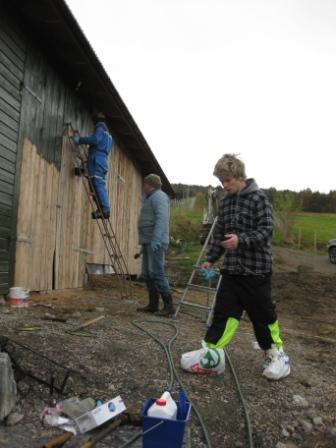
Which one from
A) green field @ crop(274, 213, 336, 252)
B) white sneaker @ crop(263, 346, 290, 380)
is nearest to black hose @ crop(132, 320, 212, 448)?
white sneaker @ crop(263, 346, 290, 380)

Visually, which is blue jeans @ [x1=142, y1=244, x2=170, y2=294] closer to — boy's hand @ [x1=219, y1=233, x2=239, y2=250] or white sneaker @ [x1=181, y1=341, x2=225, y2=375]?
white sneaker @ [x1=181, y1=341, x2=225, y2=375]

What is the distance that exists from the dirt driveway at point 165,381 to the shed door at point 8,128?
0.78 meters

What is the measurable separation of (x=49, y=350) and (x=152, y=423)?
1655 mm

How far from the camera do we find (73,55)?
700 cm

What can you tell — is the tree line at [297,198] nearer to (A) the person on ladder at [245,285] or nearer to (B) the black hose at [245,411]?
(A) the person on ladder at [245,285]

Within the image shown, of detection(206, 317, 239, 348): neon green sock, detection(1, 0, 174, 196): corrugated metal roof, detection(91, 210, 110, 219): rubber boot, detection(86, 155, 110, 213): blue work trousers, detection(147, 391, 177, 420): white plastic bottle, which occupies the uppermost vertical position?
detection(1, 0, 174, 196): corrugated metal roof

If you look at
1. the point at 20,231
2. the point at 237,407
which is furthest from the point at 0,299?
the point at 237,407

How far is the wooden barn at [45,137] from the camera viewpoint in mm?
5844

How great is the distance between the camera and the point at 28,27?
6.29m

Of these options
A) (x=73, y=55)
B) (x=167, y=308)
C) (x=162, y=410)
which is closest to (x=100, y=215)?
(x=167, y=308)

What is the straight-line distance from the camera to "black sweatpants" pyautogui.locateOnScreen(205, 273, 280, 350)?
387 cm

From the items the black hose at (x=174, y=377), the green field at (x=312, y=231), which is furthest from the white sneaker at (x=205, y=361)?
the green field at (x=312, y=231)

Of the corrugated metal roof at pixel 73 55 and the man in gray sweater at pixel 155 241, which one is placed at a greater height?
the corrugated metal roof at pixel 73 55

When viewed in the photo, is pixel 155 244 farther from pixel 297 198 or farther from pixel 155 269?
pixel 297 198
